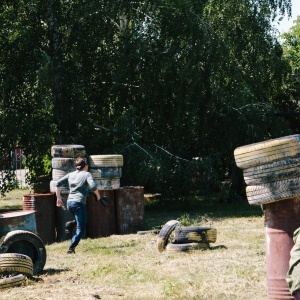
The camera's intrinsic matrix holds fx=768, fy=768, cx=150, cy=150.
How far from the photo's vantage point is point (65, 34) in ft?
70.7

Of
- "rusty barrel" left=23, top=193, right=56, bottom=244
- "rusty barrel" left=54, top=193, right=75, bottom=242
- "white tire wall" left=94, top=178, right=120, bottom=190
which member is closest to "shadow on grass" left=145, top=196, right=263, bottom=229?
"white tire wall" left=94, top=178, right=120, bottom=190

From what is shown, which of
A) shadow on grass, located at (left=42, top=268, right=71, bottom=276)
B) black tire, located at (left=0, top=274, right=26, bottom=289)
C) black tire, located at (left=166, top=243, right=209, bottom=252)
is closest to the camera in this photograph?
black tire, located at (left=0, top=274, right=26, bottom=289)

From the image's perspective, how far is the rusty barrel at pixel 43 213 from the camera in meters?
15.7

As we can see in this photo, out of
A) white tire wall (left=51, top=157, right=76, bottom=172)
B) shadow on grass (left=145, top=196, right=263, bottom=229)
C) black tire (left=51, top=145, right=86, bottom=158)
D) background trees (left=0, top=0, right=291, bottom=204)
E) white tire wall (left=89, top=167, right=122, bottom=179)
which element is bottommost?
shadow on grass (left=145, top=196, right=263, bottom=229)

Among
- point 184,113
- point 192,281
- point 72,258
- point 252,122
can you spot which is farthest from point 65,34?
point 192,281

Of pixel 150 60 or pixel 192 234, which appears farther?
pixel 150 60

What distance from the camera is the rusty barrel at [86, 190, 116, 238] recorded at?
16.3 metres

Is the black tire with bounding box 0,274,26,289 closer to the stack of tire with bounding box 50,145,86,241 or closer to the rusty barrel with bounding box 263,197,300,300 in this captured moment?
the rusty barrel with bounding box 263,197,300,300

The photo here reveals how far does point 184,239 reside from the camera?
13031 mm

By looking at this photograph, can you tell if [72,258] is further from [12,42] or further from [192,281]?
[12,42]

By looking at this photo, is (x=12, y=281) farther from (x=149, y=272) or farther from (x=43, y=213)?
(x=43, y=213)

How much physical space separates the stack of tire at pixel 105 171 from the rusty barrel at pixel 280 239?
9033 mm

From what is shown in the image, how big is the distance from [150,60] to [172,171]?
3.14 meters

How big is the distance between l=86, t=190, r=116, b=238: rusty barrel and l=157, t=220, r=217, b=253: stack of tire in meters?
3.33
